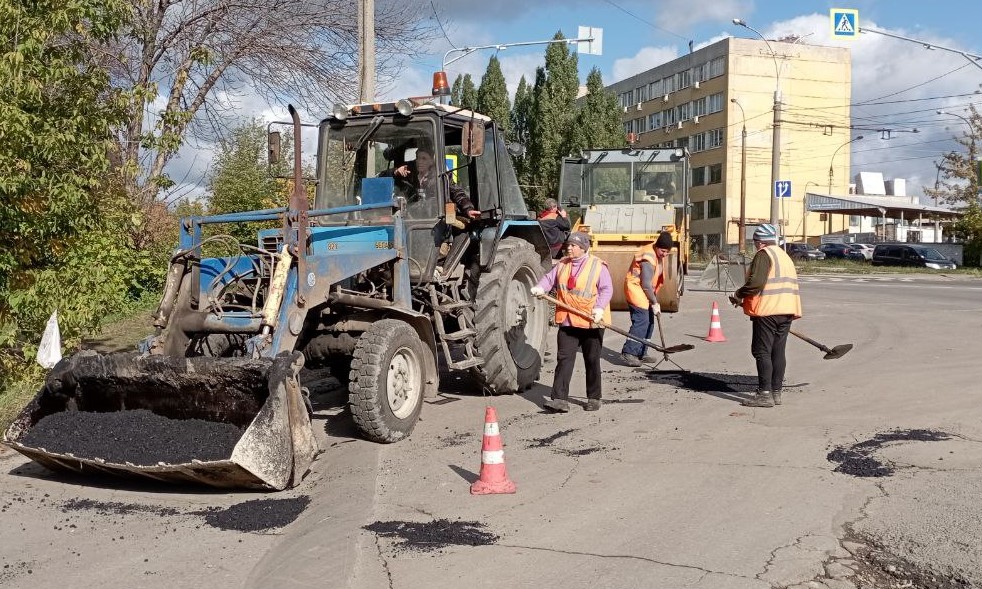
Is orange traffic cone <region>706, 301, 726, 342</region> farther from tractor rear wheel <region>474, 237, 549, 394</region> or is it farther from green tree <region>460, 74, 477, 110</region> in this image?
green tree <region>460, 74, 477, 110</region>

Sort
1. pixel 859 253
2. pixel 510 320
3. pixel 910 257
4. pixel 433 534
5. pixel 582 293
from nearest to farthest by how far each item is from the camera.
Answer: pixel 433 534 < pixel 582 293 < pixel 510 320 < pixel 910 257 < pixel 859 253

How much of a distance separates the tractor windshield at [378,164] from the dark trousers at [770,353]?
3126 millimetres

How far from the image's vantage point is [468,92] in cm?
4938


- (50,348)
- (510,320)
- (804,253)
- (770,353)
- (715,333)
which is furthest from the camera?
(804,253)

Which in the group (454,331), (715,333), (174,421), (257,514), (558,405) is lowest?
(257,514)

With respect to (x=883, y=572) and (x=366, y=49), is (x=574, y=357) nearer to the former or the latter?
(x=883, y=572)

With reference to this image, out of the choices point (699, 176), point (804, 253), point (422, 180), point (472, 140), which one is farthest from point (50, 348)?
point (699, 176)

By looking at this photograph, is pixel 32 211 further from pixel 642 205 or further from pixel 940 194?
pixel 940 194

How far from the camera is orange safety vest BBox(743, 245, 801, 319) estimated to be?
331 inches

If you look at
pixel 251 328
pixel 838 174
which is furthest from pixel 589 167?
pixel 838 174

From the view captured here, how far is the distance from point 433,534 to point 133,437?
2210 mm

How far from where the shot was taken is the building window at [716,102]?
6519 centimetres

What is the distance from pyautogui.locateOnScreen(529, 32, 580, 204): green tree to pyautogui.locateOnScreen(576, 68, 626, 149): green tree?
21.8 inches

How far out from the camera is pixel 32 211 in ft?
27.1
